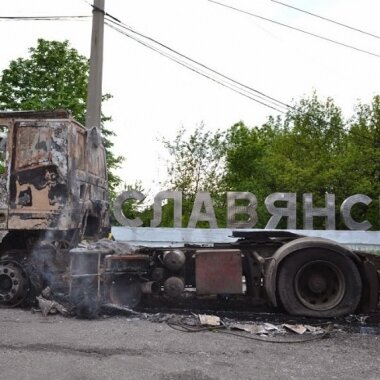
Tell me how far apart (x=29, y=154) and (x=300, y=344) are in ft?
15.4

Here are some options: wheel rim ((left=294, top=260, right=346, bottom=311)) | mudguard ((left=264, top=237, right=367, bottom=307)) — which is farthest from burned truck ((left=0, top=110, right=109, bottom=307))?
wheel rim ((left=294, top=260, right=346, bottom=311))

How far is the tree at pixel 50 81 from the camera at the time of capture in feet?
101

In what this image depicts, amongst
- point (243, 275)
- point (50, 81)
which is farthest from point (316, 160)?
point (243, 275)

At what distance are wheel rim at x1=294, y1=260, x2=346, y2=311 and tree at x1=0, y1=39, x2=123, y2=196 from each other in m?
24.2

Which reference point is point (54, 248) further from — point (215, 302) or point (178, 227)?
point (178, 227)

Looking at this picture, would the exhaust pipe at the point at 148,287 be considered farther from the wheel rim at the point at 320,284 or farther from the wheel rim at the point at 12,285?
the wheel rim at the point at 320,284

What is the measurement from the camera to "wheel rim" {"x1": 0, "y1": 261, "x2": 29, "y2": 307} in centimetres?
792

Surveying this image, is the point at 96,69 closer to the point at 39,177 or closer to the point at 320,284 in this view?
the point at 39,177

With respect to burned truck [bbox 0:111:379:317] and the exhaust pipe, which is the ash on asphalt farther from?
the exhaust pipe

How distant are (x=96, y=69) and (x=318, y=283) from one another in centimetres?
934

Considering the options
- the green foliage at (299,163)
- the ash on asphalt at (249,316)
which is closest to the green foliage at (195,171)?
the green foliage at (299,163)

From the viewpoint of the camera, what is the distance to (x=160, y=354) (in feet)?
18.4

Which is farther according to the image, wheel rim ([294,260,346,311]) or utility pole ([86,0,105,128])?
utility pole ([86,0,105,128])

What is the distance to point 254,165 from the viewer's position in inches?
1491
